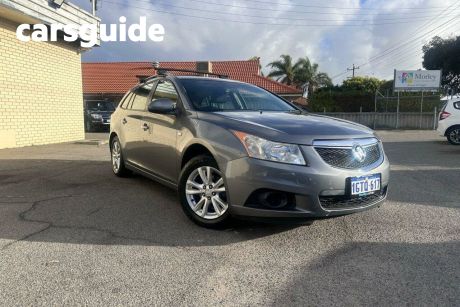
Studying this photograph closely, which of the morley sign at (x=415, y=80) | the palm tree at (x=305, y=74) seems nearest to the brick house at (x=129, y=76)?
the morley sign at (x=415, y=80)

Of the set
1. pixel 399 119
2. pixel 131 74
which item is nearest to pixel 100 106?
pixel 131 74

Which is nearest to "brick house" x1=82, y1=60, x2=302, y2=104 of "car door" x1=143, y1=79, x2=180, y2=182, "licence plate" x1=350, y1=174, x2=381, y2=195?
"car door" x1=143, y1=79, x2=180, y2=182

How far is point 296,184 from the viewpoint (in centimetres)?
332

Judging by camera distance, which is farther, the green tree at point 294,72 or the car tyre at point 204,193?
the green tree at point 294,72

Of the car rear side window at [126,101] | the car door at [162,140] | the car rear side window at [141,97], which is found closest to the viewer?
the car door at [162,140]

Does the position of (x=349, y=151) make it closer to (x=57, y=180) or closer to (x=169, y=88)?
(x=169, y=88)

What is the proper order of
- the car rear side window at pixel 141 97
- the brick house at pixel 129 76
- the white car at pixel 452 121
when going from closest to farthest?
1. the car rear side window at pixel 141 97
2. the white car at pixel 452 121
3. the brick house at pixel 129 76

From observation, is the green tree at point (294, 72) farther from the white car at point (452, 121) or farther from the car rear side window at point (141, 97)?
the car rear side window at point (141, 97)

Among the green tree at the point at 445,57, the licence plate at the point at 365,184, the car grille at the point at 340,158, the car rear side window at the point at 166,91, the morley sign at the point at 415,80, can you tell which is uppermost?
the green tree at the point at 445,57

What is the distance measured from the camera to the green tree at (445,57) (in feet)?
124

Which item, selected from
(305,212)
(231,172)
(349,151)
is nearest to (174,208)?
(231,172)

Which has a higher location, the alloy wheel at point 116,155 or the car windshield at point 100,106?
the car windshield at point 100,106

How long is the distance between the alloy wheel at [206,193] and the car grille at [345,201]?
93 cm

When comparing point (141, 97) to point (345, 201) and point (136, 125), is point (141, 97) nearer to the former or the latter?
point (136, 125)
